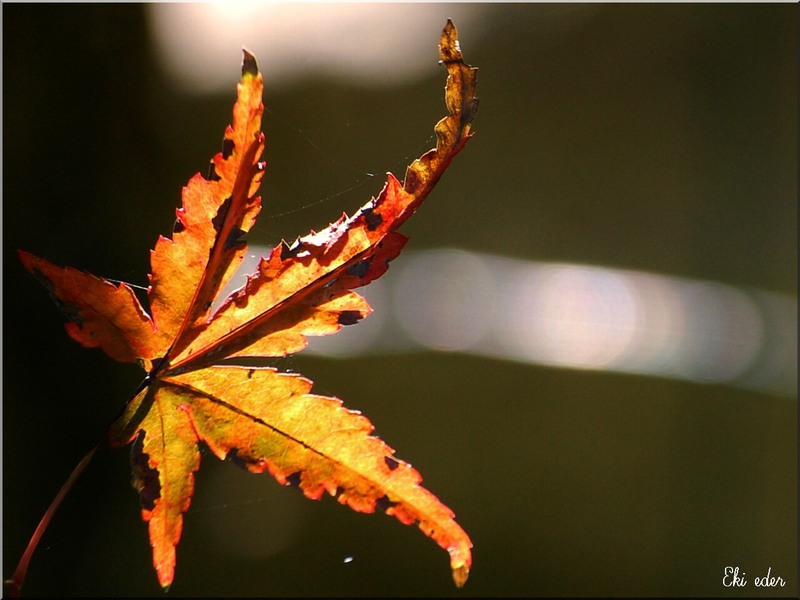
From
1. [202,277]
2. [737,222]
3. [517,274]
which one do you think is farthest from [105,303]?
[737,222]

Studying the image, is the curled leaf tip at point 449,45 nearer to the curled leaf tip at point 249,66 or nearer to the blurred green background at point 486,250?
the curled leaf tip at point 249,66

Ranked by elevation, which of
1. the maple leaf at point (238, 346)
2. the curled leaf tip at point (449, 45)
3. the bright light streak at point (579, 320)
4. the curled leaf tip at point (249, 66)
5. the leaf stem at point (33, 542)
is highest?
the bright light streak at point (579, 320)

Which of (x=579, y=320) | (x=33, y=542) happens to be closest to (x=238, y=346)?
(x=33, y=542)

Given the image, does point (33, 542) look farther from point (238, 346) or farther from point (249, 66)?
point (249, 66)

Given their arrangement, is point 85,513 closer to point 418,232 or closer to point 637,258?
point 418,232

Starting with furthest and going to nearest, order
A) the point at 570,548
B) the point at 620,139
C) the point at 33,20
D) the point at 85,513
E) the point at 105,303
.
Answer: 1. the point at 620,139
2. the point at 570,548
3. the point at 85,513
4. the point at 33,20
5. the point at 105,303

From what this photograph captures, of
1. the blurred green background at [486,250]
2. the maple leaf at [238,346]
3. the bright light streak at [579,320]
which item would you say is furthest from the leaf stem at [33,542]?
the bright light streak at [579,320]
